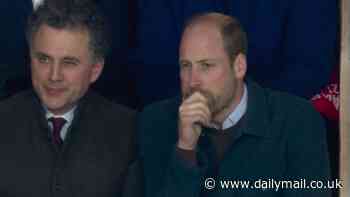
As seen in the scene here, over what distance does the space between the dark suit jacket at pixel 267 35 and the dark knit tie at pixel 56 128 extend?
0.42 metres

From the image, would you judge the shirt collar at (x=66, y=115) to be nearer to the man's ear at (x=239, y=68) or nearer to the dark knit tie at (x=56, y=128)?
the dark knit tie at (x=56, y=128)

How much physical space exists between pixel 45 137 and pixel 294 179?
2.05ft

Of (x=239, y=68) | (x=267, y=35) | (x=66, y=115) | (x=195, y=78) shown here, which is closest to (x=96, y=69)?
(x=66, y=115)

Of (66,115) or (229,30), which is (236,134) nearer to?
(229,30)

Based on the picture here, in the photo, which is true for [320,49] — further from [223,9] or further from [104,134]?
[104,134]

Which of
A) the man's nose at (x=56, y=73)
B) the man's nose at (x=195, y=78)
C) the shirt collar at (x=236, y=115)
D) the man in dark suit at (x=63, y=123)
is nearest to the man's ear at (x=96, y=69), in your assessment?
the man in dark suit at (x=63, y=123)

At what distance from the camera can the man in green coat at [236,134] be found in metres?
2.55

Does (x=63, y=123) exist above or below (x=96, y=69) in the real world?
below

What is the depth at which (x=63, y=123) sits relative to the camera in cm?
253

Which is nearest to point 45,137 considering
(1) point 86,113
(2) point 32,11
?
(1) point 86,113

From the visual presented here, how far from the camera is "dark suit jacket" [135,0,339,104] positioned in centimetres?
288

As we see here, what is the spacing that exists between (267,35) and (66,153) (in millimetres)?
709

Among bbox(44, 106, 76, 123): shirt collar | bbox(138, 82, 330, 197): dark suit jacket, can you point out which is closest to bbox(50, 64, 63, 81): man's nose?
bbox(44, 106, 76, 123): shirt collar

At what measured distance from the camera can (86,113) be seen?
255cm
